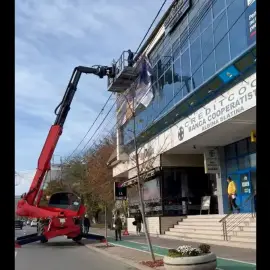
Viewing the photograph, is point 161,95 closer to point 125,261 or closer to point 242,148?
point 242,148

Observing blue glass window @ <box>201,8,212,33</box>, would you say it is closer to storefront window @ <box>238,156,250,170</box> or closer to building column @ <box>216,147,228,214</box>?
storefront window @ <box>238,156,250,170</box>

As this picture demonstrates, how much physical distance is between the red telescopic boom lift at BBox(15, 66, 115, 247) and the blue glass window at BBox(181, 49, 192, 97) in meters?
4.50

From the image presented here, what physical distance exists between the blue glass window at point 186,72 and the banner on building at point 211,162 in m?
4.53

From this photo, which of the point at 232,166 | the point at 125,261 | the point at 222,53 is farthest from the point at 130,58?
the point at 125,261

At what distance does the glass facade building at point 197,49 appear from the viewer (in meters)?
17.3

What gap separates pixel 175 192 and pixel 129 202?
37.3 feet

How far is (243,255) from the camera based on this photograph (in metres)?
13.5

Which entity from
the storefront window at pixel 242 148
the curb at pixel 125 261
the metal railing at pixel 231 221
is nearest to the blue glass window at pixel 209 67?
the storefront window at pixel 242 148

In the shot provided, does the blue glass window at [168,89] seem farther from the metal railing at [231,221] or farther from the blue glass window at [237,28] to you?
the metal railing at [231,221]

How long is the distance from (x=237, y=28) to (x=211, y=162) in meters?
9.50

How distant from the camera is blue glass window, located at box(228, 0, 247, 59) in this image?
55.4ft

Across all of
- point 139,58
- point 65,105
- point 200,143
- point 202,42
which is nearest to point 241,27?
point 202,42

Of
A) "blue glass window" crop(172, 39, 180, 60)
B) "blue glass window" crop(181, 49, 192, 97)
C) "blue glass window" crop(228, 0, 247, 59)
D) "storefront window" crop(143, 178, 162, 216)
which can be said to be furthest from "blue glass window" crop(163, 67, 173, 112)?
"blue glass window" crop(228, 0, 247, 59)
